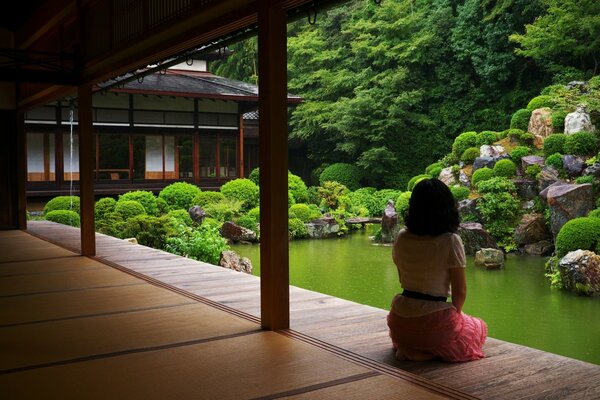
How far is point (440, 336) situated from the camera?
3084mm

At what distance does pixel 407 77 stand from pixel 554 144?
8.89 metres

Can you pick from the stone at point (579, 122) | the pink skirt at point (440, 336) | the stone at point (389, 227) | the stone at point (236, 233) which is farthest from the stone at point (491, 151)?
the pink skirt at point (440, 336)

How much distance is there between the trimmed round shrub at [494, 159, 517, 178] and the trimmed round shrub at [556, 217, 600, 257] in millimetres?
3923

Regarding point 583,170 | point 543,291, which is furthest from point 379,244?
point 543,291

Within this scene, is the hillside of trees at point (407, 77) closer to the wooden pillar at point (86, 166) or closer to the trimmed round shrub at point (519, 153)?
the trimmed round shrub at point (519, 153)

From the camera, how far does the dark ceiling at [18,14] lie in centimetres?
852

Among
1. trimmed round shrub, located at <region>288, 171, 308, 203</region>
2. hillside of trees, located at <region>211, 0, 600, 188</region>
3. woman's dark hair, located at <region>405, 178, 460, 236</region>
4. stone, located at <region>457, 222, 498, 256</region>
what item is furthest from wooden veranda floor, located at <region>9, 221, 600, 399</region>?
hillside of trees, located at <region>211, 0, 600, 188</region>

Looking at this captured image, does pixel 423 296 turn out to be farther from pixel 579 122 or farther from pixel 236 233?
pixel 579 122

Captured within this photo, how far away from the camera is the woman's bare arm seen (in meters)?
3.00

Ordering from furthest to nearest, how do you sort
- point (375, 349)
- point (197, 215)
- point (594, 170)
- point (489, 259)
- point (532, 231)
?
1. point (197, 215)
2. point (532, 231)
3. point (594, 170)
4. point (489, 259)
5. point (375, 349)

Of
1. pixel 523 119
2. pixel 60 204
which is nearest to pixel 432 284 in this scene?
pixel 60 204

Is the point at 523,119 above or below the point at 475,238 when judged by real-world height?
above

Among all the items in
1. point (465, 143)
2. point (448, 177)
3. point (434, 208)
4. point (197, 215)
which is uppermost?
point (465, 143)

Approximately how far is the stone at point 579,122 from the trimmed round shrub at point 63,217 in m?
10.8
